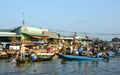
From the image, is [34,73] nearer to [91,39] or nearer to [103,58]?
[103,58]

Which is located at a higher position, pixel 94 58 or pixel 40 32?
pixel 40 32

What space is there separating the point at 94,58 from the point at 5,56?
12.5m

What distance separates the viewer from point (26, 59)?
33219 mm

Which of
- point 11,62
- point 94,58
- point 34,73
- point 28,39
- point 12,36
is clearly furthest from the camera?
point 28,39

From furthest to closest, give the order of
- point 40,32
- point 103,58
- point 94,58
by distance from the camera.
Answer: point 40,32 → point 103,58 → point 94,58

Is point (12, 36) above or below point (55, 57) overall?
above

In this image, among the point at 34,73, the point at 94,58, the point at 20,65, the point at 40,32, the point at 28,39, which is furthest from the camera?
the point at 40,32

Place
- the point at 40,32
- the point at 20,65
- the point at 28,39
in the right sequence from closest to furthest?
the point at 20,65, the point at 28,39, the point at 40,32

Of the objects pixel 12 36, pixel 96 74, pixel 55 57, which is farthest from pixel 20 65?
pixel 12 36

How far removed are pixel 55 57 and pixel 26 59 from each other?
10.5 m

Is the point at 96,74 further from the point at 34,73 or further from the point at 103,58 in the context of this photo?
the point at 103,58

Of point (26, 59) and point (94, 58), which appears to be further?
point (94, 58)

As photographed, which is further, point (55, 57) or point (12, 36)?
point (12, 36)

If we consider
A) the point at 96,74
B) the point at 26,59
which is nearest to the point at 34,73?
the point at 96,74
